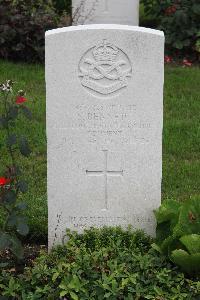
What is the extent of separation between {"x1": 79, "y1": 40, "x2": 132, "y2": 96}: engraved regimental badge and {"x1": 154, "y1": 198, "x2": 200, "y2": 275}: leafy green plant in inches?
31.4

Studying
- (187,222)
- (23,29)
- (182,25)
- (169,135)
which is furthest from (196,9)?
(187,222)

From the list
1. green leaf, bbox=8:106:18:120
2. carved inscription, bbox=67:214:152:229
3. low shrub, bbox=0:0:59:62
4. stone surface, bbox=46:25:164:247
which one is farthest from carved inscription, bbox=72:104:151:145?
low shrub, bbox=0:0:59:62

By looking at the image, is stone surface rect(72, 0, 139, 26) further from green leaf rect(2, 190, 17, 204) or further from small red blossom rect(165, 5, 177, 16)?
green leaf rect(2, 190, 17, 204)

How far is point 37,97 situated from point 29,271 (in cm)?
369

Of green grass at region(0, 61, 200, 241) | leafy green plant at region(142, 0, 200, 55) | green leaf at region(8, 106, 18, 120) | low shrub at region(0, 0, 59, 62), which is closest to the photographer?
green leaf at region(8, 106, 18, 120)

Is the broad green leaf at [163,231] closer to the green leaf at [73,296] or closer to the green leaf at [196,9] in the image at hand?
the green leaf at [73,296]

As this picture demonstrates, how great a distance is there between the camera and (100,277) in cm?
415

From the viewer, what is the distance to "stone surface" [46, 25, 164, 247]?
4.35 m

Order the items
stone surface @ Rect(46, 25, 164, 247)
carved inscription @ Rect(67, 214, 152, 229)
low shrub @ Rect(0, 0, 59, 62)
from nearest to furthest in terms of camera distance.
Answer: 1. stone surface @ Rect(46, 25, 164, 247)
2. carved inscription @ Rect(67, 214, 152, 229)
3. low shrub @ Rect(0, 0, 59, 62)

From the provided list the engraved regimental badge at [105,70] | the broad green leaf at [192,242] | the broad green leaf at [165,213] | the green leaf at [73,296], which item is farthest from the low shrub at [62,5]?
the green leaf at [73,296]

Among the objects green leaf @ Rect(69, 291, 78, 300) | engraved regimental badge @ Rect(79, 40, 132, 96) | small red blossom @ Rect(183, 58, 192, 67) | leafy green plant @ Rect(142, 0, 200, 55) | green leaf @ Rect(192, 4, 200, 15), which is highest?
engraved regimental badge @ Rect(79, 40, 132, 96)

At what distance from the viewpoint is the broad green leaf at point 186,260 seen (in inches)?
164

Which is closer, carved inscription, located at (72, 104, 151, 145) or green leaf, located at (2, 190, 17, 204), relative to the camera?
green leaf, located at (2, 190, 17, 204)

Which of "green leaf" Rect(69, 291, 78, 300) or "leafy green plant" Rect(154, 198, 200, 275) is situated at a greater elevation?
"leafy green plant" Rect(154, 198, 200, 275)
